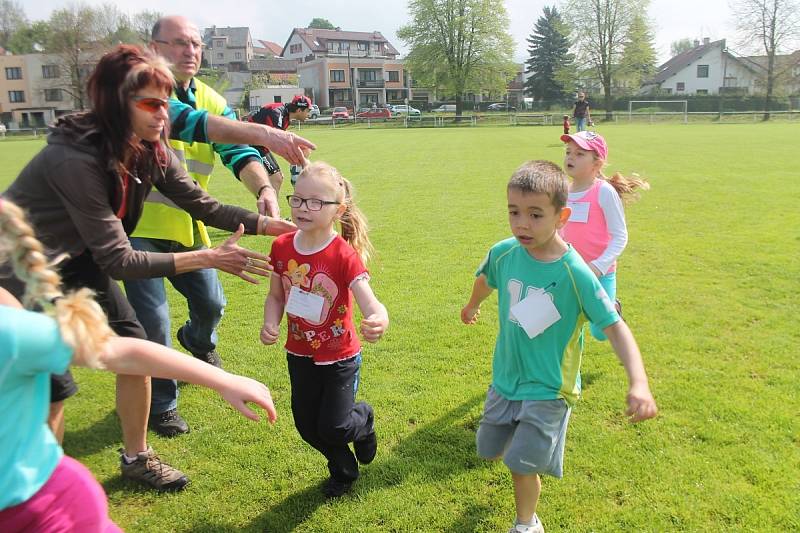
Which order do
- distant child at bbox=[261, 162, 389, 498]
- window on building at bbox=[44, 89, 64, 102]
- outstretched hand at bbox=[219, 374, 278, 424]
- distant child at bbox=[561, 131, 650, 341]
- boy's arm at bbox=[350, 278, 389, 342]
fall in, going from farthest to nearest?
window on building at bbox=[44, 89, 64, 102]
distant child at bbox=[561, 131, 650, 341]
distant child at bbox=[261, 162, 389, 498]
boy's arm at bbox=[350, 278, 389, 342]
outstretched hand at bbox=[219, 374, 278, 424]

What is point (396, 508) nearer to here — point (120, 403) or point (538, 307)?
point (538, 307)

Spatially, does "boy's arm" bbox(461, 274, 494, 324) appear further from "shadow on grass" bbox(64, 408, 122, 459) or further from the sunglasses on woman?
"shadow on grass" bbox(64, 408, 122, 459)

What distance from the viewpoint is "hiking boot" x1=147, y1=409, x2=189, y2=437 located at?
4199 mm

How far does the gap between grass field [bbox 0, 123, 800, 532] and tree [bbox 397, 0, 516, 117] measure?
58947 millimetres

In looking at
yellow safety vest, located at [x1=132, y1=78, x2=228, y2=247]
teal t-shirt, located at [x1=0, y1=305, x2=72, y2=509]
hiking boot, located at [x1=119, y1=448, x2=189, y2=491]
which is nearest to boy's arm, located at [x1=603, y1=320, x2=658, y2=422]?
teal t-shirt, located at [x1=0, y1=305, x2=72, y2=509]

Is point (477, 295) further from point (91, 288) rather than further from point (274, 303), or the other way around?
point (91, 288)

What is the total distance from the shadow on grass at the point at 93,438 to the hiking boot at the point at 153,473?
56 cm

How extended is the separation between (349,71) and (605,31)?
131 ft

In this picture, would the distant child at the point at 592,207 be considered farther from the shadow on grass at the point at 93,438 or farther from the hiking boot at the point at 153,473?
the shadow on grass at the point at 93,438

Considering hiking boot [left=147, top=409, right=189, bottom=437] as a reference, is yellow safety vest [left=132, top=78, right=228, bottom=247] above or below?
above

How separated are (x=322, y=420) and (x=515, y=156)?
20.6m

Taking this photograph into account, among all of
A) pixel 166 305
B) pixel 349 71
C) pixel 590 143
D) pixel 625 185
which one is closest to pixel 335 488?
pixel 166 305

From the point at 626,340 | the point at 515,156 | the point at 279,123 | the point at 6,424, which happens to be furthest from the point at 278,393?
the point at 515,156

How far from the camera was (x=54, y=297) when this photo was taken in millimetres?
1757
